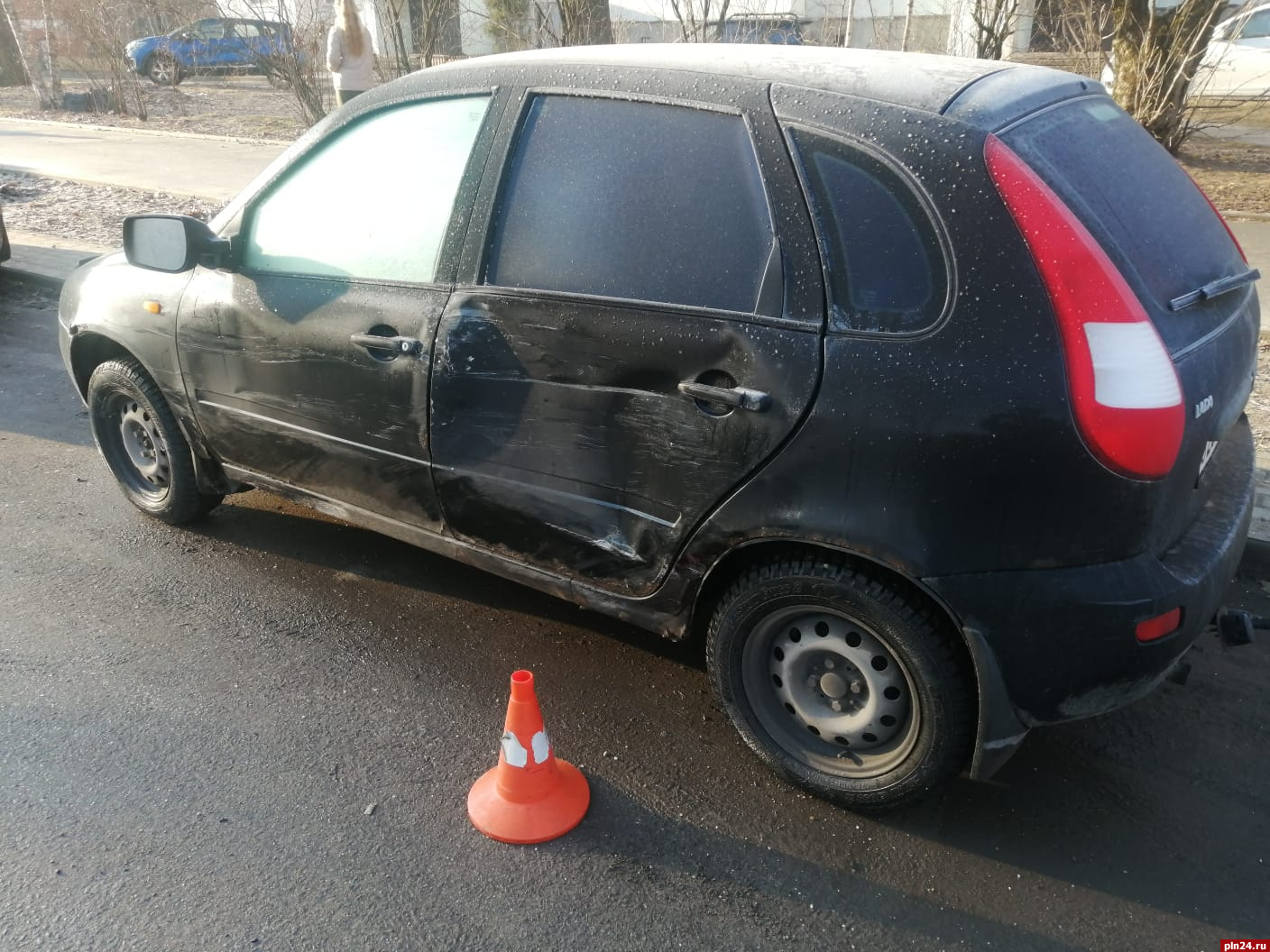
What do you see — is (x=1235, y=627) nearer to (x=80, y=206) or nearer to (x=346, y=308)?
(x=346, y=308)

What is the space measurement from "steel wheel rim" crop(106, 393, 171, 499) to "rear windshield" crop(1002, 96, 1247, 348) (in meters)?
3.44

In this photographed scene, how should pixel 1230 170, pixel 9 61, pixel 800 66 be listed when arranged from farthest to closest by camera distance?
pixel 9 61, pixel 1230 170, pixel 800 66

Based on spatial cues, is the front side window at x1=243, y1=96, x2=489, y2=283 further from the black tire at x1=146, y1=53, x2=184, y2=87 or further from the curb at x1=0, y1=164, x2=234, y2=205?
the black tire at x1=146, y1=53, x2=184, y2=87

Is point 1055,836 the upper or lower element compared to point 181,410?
lower

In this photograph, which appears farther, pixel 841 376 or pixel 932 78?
pixel 932 78

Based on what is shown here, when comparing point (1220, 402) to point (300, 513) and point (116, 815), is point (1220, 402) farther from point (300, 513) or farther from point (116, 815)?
point (300, 513)

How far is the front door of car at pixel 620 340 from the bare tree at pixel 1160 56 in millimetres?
7745

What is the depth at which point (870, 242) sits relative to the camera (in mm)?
2414

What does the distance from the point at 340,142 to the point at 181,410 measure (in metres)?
1.27

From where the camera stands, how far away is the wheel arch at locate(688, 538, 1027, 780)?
240 cm

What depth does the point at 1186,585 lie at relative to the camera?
2381 mm

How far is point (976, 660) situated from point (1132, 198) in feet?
3.93

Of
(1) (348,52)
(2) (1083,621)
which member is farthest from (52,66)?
(2) (1083,621)

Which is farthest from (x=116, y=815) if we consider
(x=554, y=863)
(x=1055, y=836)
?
(x=1055, y=836)
